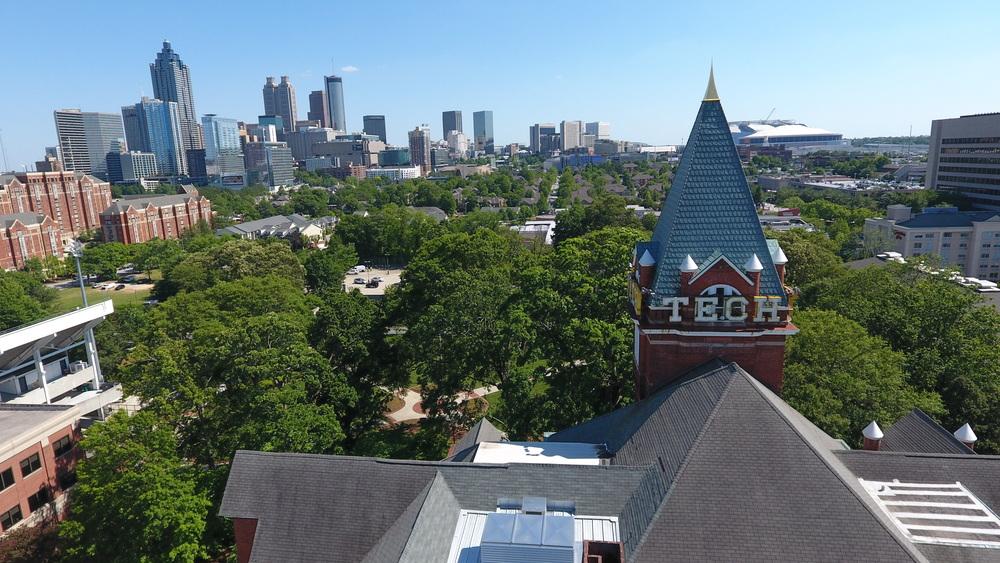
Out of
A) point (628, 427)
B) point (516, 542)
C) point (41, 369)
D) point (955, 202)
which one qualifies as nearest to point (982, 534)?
point (628, 427)

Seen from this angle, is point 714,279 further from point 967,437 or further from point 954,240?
point 954,240

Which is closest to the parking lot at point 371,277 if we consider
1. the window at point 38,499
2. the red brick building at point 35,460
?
the red brick building at point 35,460

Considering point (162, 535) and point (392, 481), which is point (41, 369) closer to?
point (162, 535)

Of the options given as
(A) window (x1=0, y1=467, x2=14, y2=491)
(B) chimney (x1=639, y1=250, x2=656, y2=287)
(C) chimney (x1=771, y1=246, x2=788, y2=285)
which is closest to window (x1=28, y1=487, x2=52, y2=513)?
(A) window (x1=0, y1=467, x2=14, y2=491)

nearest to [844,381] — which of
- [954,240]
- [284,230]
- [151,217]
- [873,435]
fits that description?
[873,435]

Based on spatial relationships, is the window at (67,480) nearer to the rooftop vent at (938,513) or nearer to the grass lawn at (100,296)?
the rooftop vent at (938,513)
